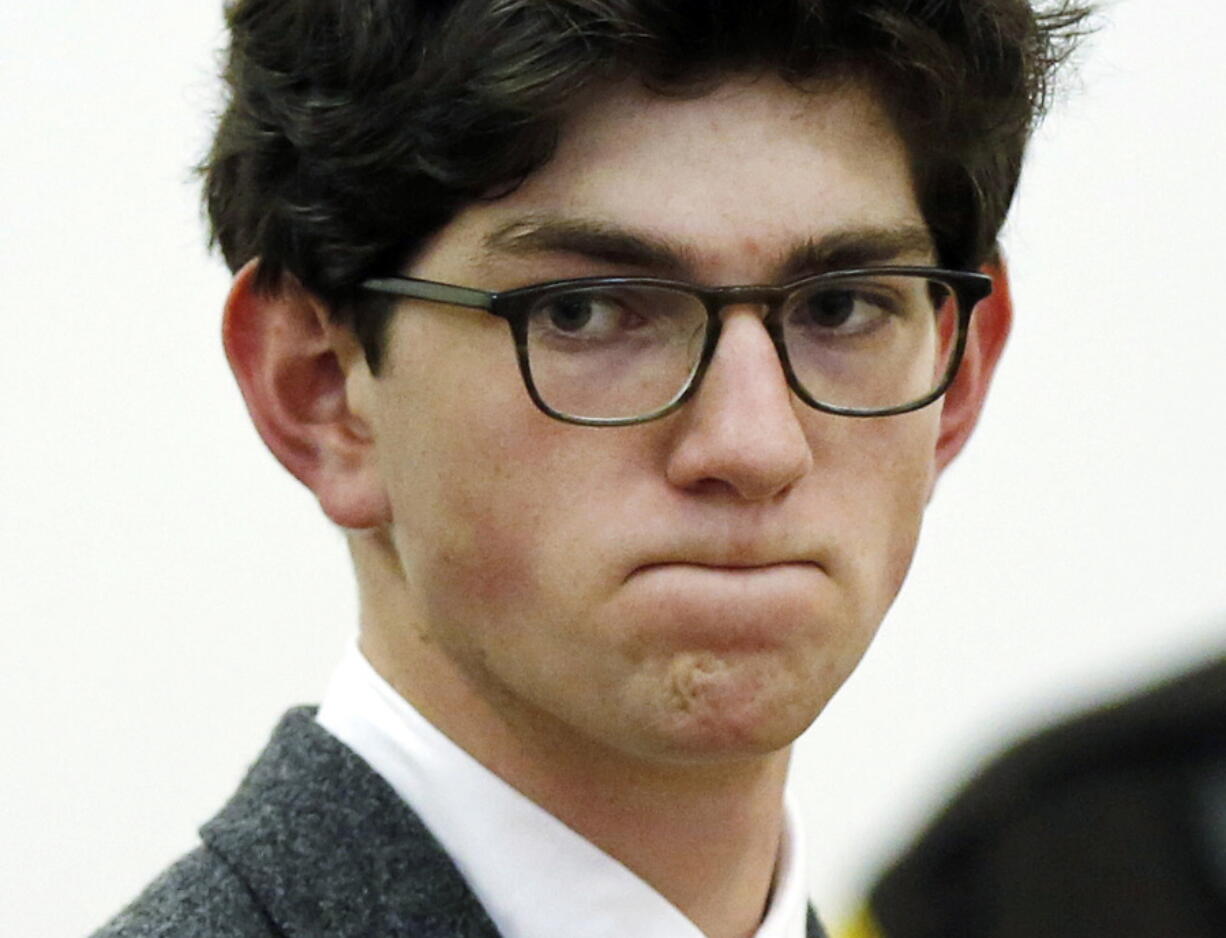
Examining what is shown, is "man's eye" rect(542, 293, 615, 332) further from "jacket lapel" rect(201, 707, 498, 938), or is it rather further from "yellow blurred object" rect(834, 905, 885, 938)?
"yellow blurred object" rect(834, 905, 885, 938)

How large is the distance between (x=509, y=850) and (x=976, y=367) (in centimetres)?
46

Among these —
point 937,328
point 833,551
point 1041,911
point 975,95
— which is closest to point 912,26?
point 975,95

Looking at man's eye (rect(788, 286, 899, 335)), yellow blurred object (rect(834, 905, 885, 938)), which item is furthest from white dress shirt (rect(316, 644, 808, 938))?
yellow blurred object (rect(834, 905, 885, 938))

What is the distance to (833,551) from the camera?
3.50 feet

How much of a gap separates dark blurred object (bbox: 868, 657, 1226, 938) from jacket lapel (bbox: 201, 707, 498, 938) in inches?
26.4

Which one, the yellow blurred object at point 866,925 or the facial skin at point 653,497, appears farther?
the facial skin at point 653,497

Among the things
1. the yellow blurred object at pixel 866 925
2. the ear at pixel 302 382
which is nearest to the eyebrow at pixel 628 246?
the ear at pixel 302 382

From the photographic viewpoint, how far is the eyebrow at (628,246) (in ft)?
3.44

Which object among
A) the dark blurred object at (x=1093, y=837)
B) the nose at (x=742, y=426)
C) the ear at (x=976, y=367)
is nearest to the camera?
the dark blurred object at (x=1093, y=837)

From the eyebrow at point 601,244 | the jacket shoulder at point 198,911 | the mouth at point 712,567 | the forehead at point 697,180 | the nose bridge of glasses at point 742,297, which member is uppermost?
the forehead at point 697,180

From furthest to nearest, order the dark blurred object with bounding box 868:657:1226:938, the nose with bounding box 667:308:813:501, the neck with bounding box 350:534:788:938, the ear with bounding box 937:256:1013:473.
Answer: the ear with bounding box 937:256:1013:473
the neck with bounding box 350:534:788:938
the nose with bounding box 667:308:813:501
the dark blurred object with bounding box 868:657:1226:938

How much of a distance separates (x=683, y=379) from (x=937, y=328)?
239 mm

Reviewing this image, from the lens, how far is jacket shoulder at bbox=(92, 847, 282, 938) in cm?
106

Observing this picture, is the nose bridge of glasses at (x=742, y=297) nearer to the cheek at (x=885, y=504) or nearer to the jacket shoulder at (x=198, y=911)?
the cheek at (x=885, y=504)
